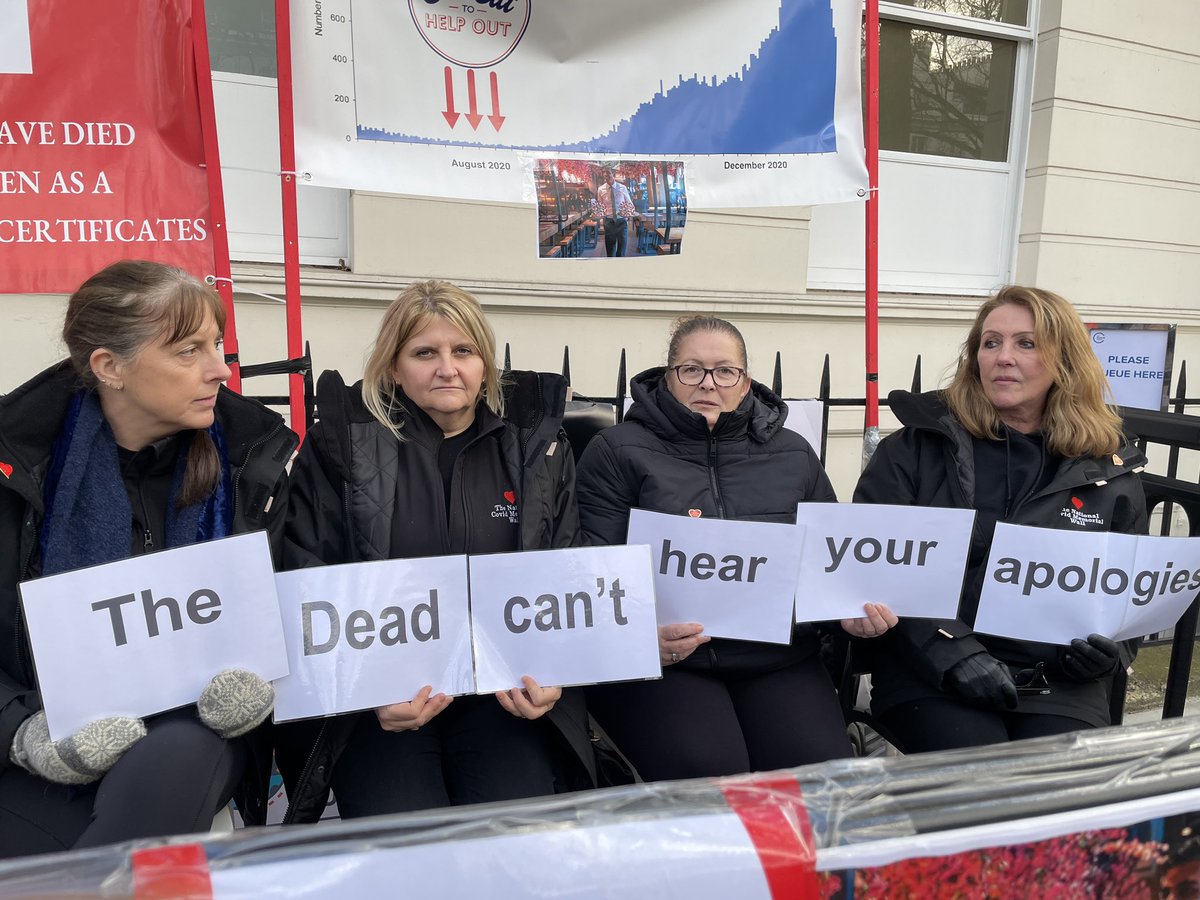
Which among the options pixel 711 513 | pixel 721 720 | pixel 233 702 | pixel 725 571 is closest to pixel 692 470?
pixel 711 513

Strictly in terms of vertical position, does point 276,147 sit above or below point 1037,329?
above

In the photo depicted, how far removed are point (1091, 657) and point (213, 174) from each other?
9.85 feet

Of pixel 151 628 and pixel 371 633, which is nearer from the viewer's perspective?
pixel 151 628

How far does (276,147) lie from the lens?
4855 mm

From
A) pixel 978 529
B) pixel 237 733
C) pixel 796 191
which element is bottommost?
→ pixel 237 733

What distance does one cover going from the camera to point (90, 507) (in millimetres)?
1990

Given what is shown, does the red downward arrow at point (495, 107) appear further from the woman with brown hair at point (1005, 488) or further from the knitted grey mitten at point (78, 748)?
the knitted grey mitten at point (78, 748)

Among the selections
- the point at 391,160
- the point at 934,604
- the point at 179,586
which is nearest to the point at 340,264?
the point at 391,160

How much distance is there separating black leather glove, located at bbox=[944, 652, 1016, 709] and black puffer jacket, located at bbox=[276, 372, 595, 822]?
3.36 feet

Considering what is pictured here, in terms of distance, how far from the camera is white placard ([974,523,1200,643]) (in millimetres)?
2281

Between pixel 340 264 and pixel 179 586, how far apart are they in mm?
3590

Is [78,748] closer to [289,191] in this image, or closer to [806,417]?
[289,191]

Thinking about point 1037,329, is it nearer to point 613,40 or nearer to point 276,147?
point 613,40

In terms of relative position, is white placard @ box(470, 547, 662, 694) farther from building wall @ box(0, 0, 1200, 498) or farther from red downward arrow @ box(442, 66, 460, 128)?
building wall @ box(0, 0, 1200, 498)
